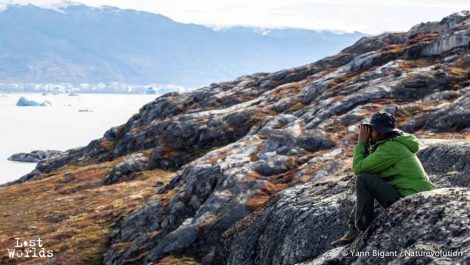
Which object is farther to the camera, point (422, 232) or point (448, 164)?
point (448, 164)

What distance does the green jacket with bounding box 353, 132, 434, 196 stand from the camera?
42.3 ft

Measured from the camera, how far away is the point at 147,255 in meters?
36.6

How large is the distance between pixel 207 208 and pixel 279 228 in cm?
1749

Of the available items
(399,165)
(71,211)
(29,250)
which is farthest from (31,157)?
(399,165)

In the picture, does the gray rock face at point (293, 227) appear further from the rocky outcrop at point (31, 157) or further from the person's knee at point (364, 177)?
the rocky outcrop at point (31, 157)

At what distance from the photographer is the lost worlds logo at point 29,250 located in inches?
1745

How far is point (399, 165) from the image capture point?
13.0 meters

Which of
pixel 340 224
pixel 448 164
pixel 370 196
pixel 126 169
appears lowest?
pixel 126 169

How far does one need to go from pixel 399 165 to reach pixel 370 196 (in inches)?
44.7

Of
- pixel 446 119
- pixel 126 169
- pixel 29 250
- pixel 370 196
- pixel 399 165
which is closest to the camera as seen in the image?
pixel 399 165

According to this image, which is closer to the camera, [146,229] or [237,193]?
[237,193]

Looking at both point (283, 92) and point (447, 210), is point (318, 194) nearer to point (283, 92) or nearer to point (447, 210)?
point (447, 210)

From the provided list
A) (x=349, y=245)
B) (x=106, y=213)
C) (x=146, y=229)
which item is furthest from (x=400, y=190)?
(x=106, y=213)

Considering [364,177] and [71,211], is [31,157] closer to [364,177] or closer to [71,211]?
[71,211]
